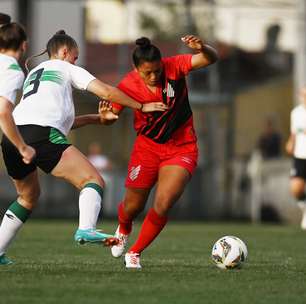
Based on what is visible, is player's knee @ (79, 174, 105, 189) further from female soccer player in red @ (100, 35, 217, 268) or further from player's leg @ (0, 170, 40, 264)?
female soccer player in red @ (100, 35, 217, 268)

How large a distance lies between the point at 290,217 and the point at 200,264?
14.0 m

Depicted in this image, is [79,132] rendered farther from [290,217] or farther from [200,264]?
[200,264]

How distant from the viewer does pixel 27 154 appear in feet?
28.3

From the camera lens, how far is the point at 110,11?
90.7 ft

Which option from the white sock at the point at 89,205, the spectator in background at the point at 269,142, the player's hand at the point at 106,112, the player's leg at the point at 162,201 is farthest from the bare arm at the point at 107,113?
the spectator in background at the point at 269,142

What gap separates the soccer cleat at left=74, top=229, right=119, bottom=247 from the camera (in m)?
8.72

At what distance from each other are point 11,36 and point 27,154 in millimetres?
1088

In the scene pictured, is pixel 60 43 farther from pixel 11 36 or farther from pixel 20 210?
pixel 20 210

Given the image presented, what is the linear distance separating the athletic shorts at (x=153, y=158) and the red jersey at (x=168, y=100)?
2.4 inches

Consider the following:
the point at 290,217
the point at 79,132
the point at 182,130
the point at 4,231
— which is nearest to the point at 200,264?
the point at 182,130

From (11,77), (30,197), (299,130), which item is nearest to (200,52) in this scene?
(11,77)

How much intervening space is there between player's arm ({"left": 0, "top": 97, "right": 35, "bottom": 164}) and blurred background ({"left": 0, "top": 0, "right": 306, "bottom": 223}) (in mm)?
15880

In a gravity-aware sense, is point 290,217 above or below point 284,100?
below

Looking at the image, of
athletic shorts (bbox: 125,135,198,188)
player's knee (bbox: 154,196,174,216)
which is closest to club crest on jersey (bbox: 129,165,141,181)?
athletic shorts (bbox: 125,135,198,188)
